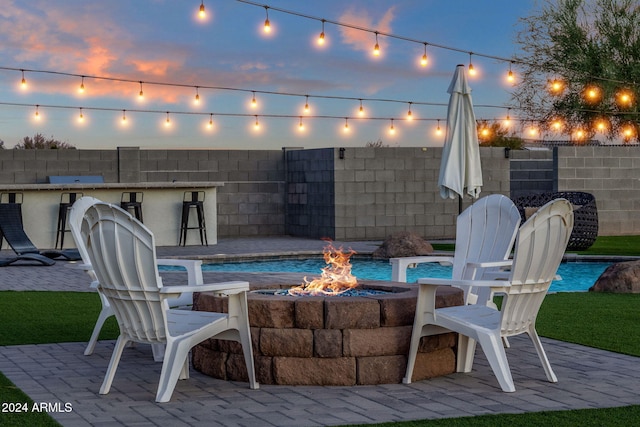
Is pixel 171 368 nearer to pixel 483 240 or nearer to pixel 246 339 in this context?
pixel 246 339

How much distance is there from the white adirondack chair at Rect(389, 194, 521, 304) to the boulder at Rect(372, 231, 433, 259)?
6680mm

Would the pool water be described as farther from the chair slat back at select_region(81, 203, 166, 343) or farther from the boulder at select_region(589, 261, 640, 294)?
the chair slat back at select_region(81, 203, 166, 343)

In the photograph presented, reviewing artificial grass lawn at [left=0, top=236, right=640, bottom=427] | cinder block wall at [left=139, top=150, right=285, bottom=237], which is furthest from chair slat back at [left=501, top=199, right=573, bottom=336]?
cinder block wall at [left=139, top=150, right=285, bottom=237]

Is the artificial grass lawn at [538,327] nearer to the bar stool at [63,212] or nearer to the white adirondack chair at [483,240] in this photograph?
the white adirondack chair at [483,240]

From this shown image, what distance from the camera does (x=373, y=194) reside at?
17031mm

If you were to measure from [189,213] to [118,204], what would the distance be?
1.26 m

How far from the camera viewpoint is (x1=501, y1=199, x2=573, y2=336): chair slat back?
469cm

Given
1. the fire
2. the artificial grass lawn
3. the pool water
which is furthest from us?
the pool water

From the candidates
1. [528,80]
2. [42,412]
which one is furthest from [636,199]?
[42,412]

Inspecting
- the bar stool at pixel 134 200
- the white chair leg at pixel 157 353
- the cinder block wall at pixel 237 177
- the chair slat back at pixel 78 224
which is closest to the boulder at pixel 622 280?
the white chair leg at pixel 157 353

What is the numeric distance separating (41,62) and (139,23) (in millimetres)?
2162

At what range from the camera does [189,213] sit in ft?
52.7

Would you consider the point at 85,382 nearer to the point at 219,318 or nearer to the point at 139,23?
the point at 219,318

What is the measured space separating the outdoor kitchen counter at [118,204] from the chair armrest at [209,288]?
10.5m
